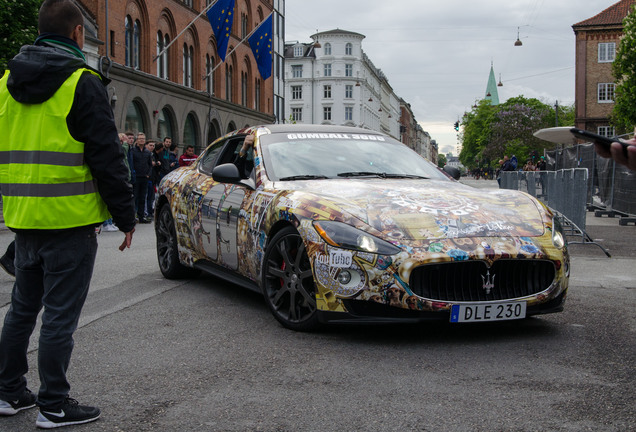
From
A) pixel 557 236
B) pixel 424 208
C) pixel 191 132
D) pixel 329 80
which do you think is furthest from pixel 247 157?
pixel 329 80

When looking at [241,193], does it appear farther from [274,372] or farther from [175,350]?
[274,372]

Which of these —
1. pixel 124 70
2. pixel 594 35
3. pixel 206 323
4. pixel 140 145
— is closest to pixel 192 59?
pixel 124 70

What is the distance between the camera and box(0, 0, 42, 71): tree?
21.5m

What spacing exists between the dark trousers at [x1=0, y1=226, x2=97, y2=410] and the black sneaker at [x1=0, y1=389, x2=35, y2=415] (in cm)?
3

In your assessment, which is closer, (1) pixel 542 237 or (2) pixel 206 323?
(1) pixel 542 237

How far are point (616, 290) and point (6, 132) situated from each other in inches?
226

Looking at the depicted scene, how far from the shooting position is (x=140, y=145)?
16.3 meters

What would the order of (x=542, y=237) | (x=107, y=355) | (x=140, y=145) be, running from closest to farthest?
(x=107, y=355), (x=542, y=237), (x=140, y=145)

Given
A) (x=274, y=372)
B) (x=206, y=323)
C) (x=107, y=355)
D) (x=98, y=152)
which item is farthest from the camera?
(x=206, y=323)

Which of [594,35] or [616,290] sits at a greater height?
[594,35]

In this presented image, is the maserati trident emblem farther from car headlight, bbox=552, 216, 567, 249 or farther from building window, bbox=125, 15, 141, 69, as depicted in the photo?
building window, bbox=125, 15, 141, 69

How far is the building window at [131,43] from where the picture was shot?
110 ft

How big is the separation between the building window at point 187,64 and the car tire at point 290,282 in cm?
3654

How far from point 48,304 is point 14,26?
20.9m
